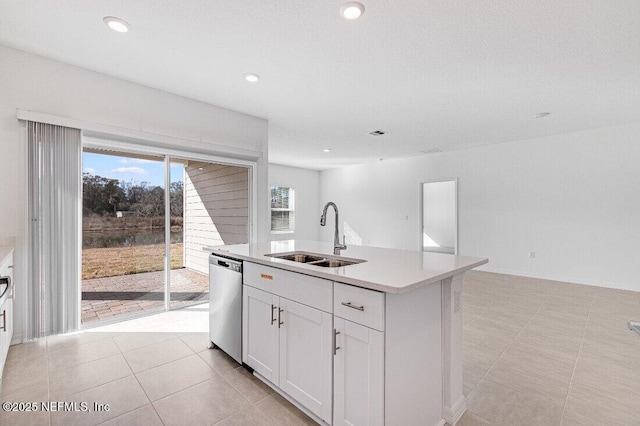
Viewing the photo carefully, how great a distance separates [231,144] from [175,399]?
3068 mm

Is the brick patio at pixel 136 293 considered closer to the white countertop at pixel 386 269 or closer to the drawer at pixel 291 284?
the white countertop at pixel 386 269

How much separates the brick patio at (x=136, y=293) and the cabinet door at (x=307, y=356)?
252cm

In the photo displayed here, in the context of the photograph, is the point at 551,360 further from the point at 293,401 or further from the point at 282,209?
the point at 282,209

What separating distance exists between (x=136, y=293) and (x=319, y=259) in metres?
2.62

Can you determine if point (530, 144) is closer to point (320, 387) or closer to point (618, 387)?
point (618, 387)

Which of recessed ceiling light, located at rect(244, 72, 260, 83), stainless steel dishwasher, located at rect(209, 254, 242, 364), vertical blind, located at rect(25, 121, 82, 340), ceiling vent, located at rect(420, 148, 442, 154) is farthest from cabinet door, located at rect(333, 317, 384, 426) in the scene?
ceiling vent, located at rect(420, 148, 442, 154)

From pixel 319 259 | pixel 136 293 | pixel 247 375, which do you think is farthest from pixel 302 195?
pixel 247 375

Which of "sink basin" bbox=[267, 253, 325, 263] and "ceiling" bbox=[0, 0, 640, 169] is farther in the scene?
"sink basin" bbox=[267, 253, 325, 263]

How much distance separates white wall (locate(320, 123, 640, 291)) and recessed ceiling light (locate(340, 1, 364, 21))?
500 centimetres

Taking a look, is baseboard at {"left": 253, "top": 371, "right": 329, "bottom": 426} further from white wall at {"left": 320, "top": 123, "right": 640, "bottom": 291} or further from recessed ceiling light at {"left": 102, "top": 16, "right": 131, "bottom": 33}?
white wall at {"left": 320, "top": 123, "right": 640, "bottom": 291}

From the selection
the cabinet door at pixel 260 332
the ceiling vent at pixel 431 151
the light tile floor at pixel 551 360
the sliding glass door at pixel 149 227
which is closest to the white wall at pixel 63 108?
the sliding glass door at pixel 149 227

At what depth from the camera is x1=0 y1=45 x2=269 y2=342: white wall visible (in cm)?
259

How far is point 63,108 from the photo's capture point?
284cm

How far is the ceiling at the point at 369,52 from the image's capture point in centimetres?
205
